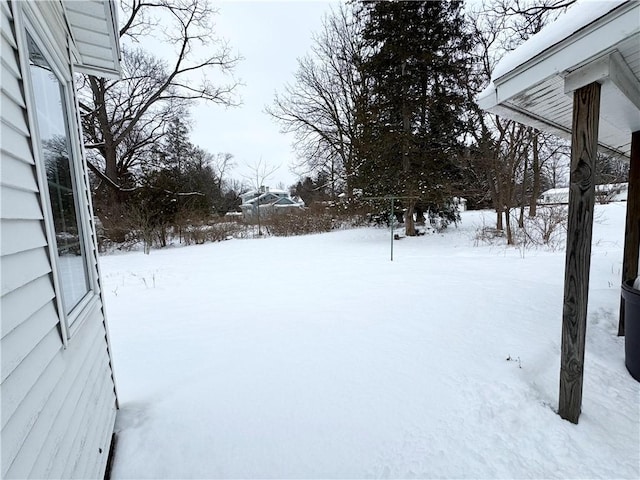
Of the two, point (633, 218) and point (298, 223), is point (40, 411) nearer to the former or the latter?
point (633, 218)

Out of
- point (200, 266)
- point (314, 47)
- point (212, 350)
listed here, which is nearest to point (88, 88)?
point (314, 47)

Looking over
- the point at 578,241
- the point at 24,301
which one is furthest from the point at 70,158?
the point at 578,241

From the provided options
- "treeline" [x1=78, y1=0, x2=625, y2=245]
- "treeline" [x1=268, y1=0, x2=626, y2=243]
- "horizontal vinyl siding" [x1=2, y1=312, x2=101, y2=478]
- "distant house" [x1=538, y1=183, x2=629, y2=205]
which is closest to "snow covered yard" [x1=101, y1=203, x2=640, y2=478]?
"horizontal vinyl siding" [x1=2, y1=312, x2=101, y2=478]

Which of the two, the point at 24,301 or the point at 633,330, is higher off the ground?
the point at 24,301

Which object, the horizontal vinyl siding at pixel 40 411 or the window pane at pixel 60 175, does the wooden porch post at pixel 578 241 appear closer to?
the horizontal vinyl siding at pixel 40 411

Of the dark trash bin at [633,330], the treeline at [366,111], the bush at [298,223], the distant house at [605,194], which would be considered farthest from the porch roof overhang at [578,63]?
the bush at [298,223]

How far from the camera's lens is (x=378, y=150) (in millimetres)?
10141

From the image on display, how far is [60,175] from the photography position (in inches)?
63.1

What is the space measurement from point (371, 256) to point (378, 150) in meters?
4.18

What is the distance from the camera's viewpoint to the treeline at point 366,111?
387 inches

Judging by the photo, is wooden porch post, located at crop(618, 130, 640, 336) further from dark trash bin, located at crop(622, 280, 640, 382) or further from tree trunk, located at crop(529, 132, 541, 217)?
tree trunk, located at crop(529, 132, 541, 217)

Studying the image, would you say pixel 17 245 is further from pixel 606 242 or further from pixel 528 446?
pixel 606 242

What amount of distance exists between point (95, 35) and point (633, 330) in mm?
4305

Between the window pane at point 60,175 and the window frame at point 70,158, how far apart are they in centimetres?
3
